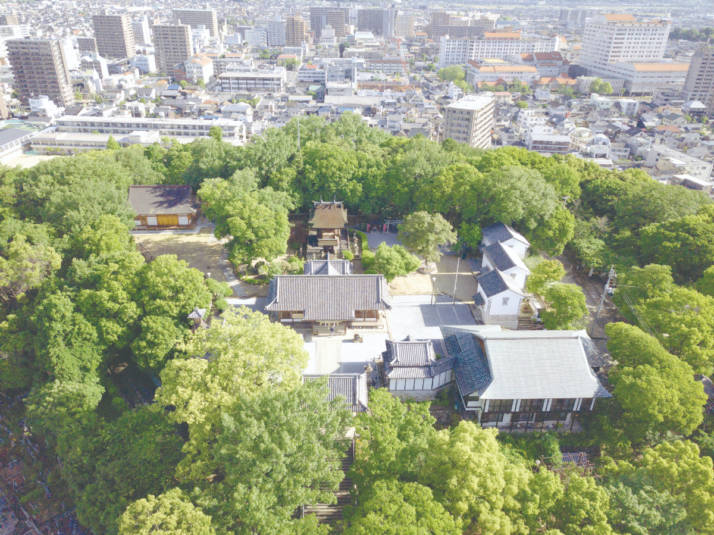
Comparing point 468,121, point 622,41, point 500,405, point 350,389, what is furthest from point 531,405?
point 622,41

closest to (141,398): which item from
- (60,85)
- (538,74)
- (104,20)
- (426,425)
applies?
(426,425)

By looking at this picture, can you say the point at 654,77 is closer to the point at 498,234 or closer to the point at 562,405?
the point at 498,234

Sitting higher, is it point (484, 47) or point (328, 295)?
point (484, 47)

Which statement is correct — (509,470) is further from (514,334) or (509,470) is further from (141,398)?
(141,398)

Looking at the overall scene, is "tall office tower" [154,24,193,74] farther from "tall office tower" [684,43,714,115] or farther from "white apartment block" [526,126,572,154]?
"tall office tower" [684,43,714,115]

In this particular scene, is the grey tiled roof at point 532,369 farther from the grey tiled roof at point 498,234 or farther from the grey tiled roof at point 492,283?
the grey tiled roof at point 498,234

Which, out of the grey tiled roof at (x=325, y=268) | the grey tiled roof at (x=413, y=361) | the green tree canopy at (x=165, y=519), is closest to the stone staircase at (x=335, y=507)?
the green tree canopy at (x=165, y=519)
